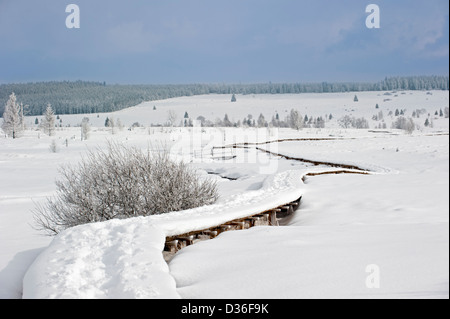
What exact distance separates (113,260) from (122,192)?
18.5 ft

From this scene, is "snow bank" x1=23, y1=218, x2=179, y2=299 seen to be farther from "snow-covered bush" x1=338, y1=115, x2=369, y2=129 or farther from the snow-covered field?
"snow-covered bush" x1=338, y1=115, x2=369, y2=129

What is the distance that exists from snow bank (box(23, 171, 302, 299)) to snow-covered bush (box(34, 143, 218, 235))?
1.89 metres

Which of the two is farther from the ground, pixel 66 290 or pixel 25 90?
pixel 25 90

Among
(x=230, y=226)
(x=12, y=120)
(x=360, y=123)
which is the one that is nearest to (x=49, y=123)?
(x=12, y=120)

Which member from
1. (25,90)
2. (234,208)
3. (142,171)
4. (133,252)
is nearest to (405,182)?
(234,208)

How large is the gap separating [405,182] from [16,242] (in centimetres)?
1281

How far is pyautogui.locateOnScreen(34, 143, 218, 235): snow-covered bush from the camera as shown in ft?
37.5

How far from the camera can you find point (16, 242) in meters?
10.5

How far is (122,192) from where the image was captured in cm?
1173

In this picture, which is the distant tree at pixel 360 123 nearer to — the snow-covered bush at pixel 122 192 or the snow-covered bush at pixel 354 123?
the snow-covered bush at pixel 354 123

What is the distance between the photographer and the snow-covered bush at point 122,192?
1143 centimetres

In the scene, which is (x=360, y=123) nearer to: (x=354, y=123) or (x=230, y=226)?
(x=354, y=123)

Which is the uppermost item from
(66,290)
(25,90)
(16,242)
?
(25,90)
